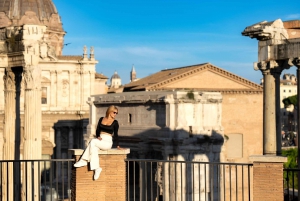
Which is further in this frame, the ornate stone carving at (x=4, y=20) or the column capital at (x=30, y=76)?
the ornate stone carving at (x=4, y=20)

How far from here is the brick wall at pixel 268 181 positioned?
34.4 ft

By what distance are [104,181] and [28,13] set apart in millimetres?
41430

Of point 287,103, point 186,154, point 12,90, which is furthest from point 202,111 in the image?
point 287,103

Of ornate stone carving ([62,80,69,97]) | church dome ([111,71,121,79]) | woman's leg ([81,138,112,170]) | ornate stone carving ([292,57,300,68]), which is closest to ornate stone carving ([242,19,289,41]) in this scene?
ornate stone carving ([292,57,300,68])

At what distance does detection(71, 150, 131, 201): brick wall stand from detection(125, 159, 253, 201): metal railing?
0.74 ft

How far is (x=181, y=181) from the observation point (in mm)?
11617

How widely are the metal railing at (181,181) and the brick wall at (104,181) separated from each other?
0.23 meters

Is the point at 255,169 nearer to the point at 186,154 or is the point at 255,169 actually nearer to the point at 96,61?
the point at 186,154

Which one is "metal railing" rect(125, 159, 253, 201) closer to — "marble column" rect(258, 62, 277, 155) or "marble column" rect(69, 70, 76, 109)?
"marble column" rect(258, 62, 277, 155)

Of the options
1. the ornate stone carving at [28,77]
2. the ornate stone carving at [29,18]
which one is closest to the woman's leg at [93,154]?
the ornate stone carving at [28,77]

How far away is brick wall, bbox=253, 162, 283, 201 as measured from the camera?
412 inches

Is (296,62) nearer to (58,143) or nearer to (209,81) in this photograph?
(58,143)

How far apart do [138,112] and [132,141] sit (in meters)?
1.66

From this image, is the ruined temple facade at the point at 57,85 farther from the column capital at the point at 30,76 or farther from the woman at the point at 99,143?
the woman at the point at 99,143
